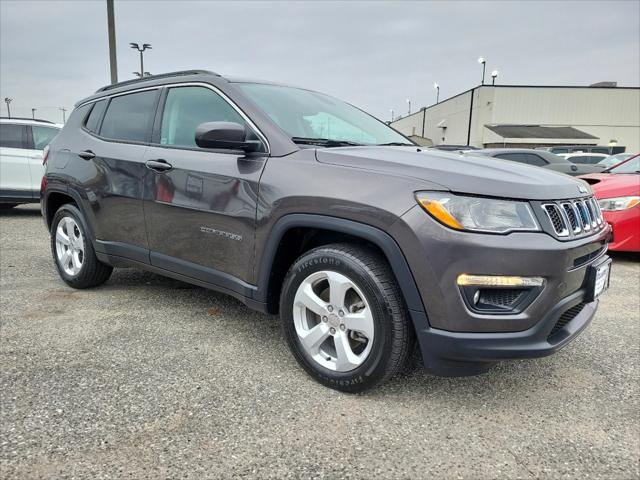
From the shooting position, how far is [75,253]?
4.07 metres

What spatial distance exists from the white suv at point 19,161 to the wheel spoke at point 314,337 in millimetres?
7662

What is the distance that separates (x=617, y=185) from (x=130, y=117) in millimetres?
5076

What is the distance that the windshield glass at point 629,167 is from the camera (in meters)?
6.13

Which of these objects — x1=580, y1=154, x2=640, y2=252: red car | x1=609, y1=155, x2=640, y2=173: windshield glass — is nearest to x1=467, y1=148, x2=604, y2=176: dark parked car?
x1=609, y1=155, x2=640, y2=173: windshield glass

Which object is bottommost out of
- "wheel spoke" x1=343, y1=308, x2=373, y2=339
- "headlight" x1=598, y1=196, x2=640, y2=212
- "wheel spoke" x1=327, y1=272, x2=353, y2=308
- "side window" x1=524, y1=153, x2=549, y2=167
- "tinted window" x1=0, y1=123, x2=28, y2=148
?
"wheel spoke" x1=343, y1=308, x2=373, y2=339

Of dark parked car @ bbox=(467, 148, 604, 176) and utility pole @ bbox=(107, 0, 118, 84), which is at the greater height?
utility pole @ bbox=(107, 0, 118, 84)

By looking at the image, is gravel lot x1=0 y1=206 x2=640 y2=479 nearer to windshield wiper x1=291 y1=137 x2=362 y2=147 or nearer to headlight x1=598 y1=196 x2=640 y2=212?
windshield wiper x1=291 y1=137 x2=362 y2=147

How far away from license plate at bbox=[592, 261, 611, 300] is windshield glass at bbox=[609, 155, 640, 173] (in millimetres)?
4303

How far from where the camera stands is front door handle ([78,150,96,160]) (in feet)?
12.3

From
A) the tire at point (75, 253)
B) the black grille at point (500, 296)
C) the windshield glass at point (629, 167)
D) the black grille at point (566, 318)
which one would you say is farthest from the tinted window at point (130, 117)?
the windshield glass at point (629, 167)

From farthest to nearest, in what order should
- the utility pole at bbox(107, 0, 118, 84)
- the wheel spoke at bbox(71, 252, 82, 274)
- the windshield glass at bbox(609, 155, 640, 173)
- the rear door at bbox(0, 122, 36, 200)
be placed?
the utility pole at bbox(107, 0, 118, 84)
the rear door at bbox(0, 122, 36, 200)
the windshield glass at bbox(609, 155, 640, 173)
the wheel spoke at bbox(71, 252, 82, 274)

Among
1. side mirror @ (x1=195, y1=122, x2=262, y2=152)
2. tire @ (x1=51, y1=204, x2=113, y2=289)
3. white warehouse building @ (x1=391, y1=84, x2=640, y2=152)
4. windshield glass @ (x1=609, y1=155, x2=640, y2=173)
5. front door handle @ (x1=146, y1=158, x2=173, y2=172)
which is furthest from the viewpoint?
white warehouse building @ (x1=391, y1=84, x2=640, y2=152)

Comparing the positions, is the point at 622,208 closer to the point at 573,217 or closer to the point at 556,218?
the point at 573,217

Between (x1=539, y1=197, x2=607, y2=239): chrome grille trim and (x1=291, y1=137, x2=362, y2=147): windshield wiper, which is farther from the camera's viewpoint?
(x1=291, y1=137, x2=362, y2=147): windshield wiper
